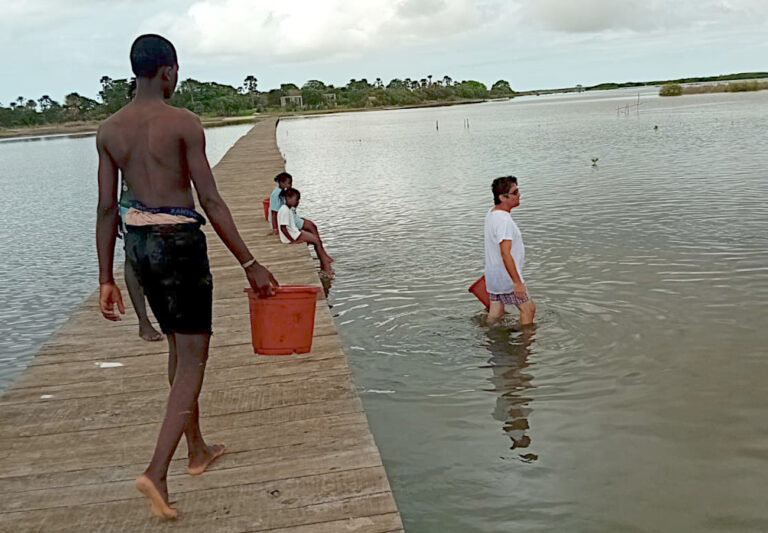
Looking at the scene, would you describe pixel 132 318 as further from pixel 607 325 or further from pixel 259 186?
pixel 259 186

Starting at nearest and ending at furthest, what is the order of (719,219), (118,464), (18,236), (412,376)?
(118,464) → (412,376) → (719,219) → (18,236)

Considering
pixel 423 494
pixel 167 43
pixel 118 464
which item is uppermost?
pixel 167 43

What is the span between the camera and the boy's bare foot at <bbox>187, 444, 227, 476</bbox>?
345 cm

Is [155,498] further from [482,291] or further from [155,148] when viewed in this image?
[482,291]

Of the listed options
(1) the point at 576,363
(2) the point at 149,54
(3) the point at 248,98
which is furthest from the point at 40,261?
(3) the point at 248,98

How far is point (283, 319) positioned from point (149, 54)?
1.38m

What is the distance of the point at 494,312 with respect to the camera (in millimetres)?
6910

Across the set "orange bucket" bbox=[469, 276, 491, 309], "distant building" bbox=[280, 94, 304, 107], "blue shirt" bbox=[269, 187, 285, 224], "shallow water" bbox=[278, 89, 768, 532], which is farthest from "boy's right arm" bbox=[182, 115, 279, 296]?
"distant building" bbox=[280, 94, 304, 107]

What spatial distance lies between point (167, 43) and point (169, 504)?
196cm

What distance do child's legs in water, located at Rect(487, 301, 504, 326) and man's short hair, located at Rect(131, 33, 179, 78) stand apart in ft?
14.6

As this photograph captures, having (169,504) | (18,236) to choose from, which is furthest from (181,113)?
(18,236)

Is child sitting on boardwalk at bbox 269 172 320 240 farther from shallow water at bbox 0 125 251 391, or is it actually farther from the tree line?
the tree line

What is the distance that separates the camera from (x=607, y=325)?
7.13 meters

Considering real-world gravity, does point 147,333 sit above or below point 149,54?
below
